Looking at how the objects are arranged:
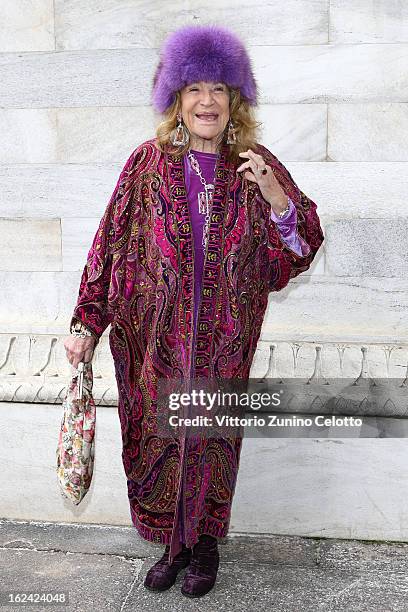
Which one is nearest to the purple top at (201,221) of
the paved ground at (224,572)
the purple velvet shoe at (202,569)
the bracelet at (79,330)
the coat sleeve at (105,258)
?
the coat sleeve at (105,258)

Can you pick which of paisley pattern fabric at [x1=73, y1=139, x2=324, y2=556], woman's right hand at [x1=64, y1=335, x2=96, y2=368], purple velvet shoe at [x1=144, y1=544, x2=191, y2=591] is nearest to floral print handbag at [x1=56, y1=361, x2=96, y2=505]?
woman's right hand at [x1=64, y1=335, x2=96, y2=368]

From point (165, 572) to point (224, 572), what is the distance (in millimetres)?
296

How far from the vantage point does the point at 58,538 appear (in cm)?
373

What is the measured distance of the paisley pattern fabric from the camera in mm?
2955

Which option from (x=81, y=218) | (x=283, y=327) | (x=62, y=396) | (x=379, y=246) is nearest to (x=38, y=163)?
(x=81, y=218)

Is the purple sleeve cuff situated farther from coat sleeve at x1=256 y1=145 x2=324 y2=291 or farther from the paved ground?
the paved ground

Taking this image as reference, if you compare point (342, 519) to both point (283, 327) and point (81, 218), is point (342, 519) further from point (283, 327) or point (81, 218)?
point (81, 218)

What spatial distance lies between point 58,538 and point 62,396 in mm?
648

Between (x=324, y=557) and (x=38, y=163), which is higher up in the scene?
(x=38, y=163)

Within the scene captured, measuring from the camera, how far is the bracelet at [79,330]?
9.88ft

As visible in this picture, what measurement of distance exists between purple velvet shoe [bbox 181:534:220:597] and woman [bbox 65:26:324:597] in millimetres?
121

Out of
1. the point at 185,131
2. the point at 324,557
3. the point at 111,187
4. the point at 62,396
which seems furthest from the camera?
the point at 111,187

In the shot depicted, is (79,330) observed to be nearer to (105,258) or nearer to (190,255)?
(105,258)

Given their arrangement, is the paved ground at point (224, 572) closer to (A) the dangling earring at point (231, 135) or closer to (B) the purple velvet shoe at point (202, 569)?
(B) the purple velvet shoe at point (202, 569)
